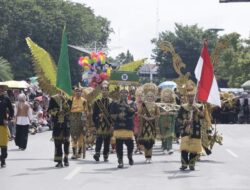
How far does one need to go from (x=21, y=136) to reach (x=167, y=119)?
15.6 feet

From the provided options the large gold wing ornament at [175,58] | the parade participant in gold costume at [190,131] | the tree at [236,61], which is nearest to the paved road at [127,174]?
the parade participant in gold costume at [190,131]

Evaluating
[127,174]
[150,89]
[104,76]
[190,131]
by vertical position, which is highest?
[104,76]

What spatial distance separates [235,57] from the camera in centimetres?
7488

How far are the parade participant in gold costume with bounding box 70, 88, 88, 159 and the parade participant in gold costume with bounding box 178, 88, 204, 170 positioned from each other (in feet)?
10.9

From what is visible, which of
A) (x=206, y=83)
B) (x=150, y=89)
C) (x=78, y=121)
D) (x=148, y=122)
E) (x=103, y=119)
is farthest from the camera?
(x=150, y=89)

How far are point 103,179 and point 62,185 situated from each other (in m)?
1.28

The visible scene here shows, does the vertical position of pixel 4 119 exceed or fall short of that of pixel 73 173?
it exceeds it

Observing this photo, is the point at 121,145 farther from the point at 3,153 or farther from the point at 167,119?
the point at 167,119

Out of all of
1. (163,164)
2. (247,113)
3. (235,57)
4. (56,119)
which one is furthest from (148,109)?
(235,57)

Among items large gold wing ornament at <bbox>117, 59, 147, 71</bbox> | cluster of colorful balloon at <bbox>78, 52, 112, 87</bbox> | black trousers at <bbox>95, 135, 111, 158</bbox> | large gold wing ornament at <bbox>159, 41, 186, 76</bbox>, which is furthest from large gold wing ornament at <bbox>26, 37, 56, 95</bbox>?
large gold wing ornament at <bbox>117, 59, 147, 71</bbox>

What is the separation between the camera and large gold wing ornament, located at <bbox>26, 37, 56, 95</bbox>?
1947 cm

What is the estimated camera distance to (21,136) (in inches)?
986

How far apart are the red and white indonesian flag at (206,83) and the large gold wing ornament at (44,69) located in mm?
3482

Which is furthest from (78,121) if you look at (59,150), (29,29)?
(29,29)
